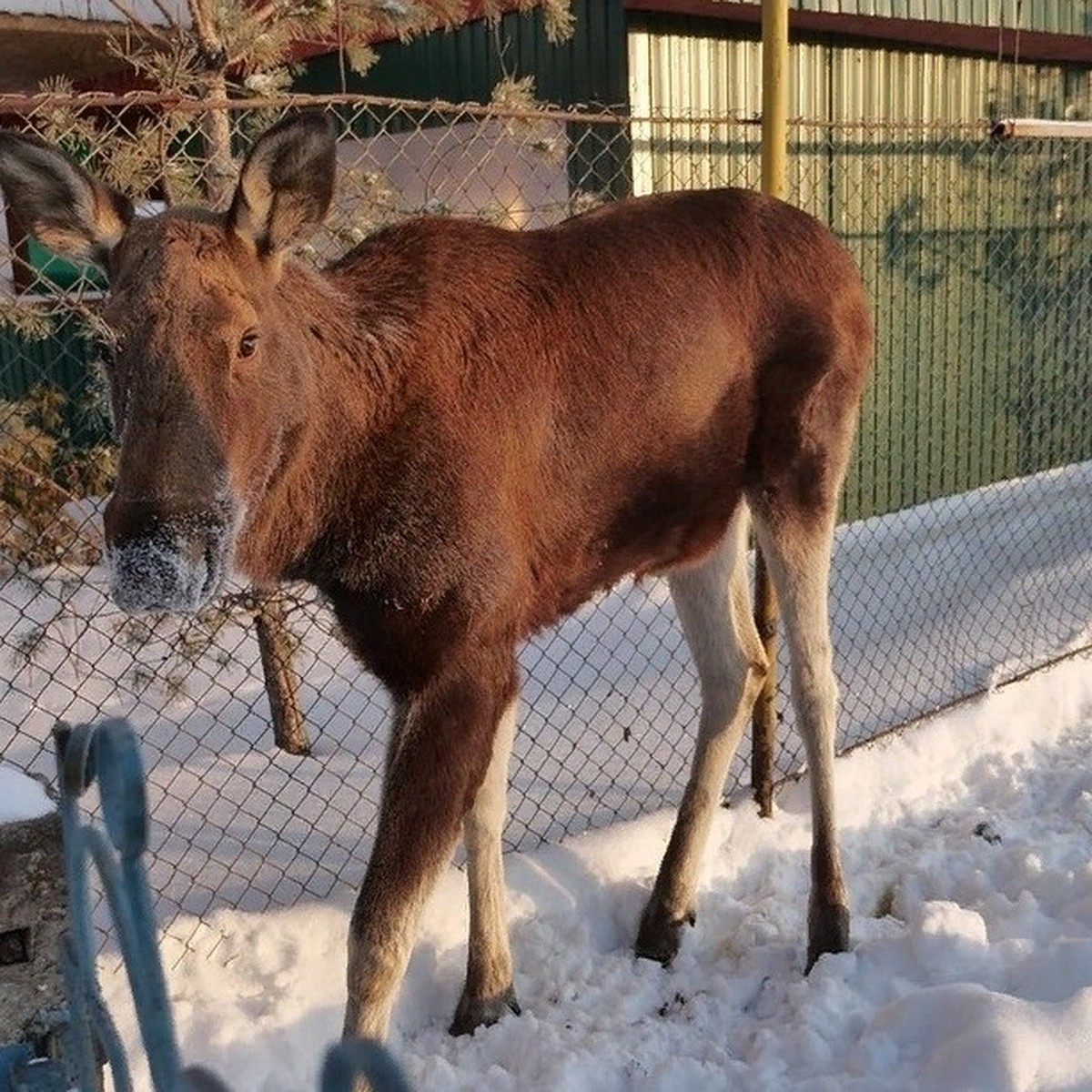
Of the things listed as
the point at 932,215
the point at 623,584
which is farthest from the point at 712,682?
the point at 932,215

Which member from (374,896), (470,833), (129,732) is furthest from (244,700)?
(129,732)

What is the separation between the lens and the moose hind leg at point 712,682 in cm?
418

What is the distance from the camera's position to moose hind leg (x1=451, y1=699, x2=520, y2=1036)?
12.2 feet

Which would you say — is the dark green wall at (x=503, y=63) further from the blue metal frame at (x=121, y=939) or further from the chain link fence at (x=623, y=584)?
the blue metal frame at (x=121, y=939)

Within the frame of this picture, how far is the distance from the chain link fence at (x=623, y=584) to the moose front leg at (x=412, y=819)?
1166 mm

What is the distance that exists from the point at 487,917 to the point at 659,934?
659mm

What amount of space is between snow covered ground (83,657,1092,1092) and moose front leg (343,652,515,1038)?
590 mm

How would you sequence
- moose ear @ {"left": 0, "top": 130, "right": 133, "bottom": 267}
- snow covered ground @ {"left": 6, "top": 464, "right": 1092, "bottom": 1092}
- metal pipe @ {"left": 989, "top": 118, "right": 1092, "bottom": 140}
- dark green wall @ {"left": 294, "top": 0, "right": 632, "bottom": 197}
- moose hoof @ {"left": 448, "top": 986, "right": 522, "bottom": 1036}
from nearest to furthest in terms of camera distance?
1. moose ear @ {"left": 0, "top": 130, "right": 133, "bottom": 267}
2. snow covered ground @ {"left": 6, "top": 464, "right": 1092, "bottom": 1092}
3. moose hoof @ {"left": 448, "top": 986, "right": 522, "bottom": 1036}
4. metal pipe @ {"left": 989, "top": 118, "right": 1092, "bottom": 140}
5. dark green wall @ {"left": 294, "top": 0, "right": 632, "bottom": 197}

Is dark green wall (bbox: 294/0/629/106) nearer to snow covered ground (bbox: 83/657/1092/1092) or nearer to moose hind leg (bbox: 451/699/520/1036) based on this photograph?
snow covered ground (bbox: 83/657/1092/1092)

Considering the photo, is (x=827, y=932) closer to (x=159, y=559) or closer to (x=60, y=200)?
(x=159, y=559)

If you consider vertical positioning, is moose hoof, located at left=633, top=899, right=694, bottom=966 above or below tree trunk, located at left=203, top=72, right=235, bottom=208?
below

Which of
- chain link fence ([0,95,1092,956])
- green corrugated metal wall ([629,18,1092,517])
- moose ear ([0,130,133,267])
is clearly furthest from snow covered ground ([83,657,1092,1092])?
green corrugated metal wall ([629,18,1092,517])

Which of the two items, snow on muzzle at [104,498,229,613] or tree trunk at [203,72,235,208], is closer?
snow on muzzle at [104,498,229,613]

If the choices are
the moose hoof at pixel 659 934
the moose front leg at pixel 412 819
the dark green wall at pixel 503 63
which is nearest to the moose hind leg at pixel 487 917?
the moose hoof at pixel 659 934
